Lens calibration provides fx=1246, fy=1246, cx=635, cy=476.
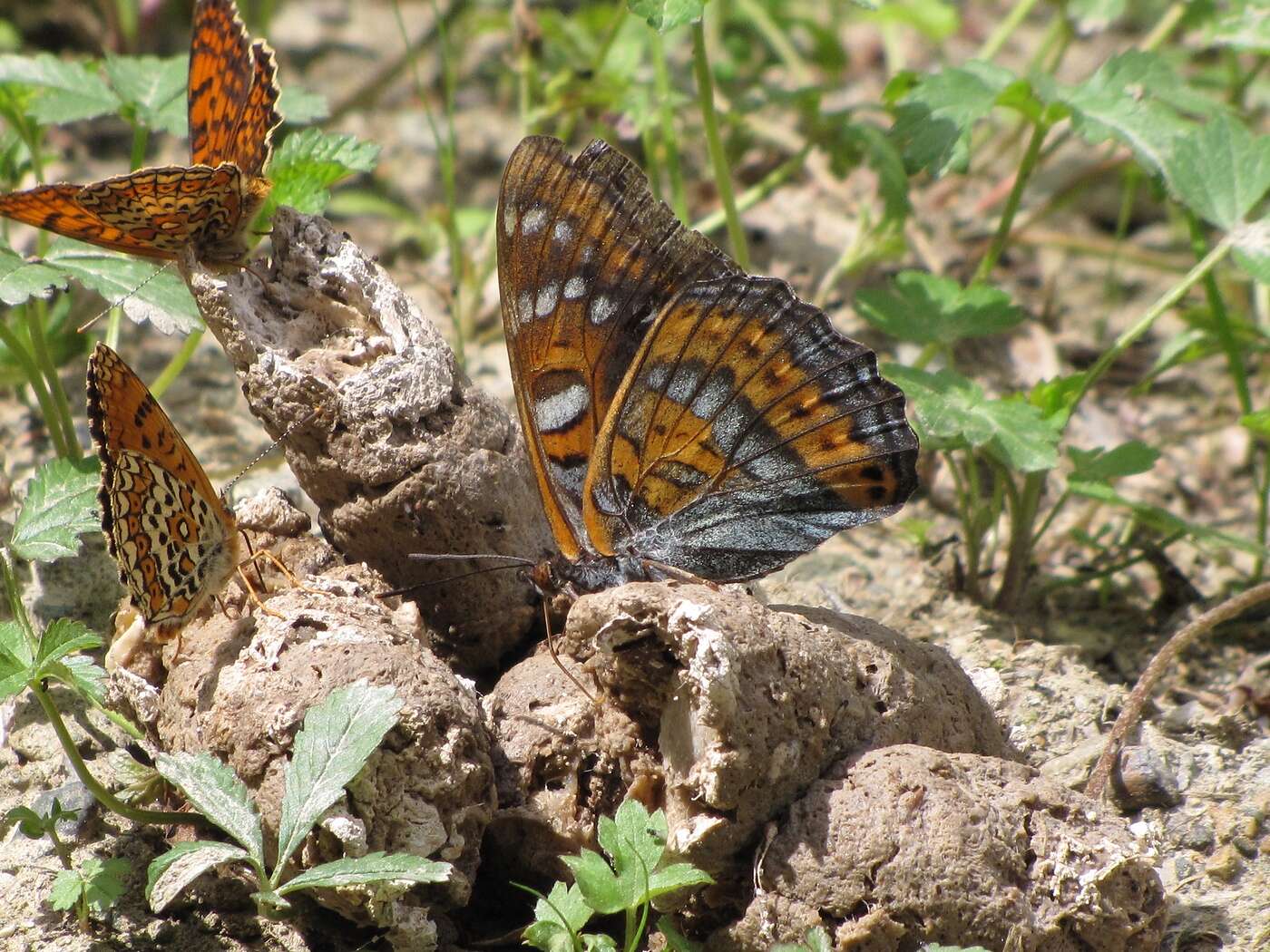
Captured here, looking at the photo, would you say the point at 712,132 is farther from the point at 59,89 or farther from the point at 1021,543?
the point at 59,89

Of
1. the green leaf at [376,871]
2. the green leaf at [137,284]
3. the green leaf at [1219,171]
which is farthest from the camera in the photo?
the green leaf at [1219,171]

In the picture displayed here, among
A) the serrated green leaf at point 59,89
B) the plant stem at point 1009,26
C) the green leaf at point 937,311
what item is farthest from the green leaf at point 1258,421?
the serrated green leaf at point 59,89

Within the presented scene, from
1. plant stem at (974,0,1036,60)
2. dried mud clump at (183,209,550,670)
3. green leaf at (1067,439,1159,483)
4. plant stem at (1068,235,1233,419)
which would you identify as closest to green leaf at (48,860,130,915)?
dried mud clump at (183,209,550,670)

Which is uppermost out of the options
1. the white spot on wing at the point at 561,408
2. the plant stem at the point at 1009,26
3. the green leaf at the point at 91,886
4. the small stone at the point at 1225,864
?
the plant stem at the point at 1009,26

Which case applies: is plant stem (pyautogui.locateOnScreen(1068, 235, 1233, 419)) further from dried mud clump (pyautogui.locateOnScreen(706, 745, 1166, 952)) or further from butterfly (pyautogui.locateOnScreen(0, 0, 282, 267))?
butterfly (pyautogui.locateOnScreen(0, 0, 282, 267))

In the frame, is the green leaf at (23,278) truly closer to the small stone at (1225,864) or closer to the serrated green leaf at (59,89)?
the serrated green leaf at (59,89)

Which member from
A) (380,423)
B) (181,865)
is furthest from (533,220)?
(181,865)

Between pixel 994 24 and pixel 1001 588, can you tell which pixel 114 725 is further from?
pixel 994 24
